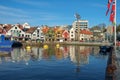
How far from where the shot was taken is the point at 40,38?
497 feet

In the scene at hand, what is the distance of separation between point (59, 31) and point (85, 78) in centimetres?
14181

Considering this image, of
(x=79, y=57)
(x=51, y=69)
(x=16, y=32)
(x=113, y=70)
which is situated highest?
(x=16, y=32)

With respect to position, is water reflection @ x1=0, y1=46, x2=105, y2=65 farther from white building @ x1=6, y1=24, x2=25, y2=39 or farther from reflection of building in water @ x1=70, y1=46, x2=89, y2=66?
white building @ x1=6, y1=24, x2=25, y2=39

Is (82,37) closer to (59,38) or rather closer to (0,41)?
(59,38)

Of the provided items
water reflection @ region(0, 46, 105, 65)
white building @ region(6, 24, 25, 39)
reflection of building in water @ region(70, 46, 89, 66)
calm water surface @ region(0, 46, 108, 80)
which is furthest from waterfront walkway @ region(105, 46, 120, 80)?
white building @ region(6, 24, 25, 39)

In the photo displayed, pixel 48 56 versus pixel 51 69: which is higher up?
pixel 48 56

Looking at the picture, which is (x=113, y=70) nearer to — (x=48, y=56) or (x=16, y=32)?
(x=48, y=56)

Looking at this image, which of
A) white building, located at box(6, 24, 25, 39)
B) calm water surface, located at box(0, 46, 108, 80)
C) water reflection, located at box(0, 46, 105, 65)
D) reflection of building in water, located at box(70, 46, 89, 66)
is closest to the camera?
calm water surface, located at box(0, 46, 108, 80)

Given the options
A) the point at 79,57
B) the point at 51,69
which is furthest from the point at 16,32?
the point at 51,69

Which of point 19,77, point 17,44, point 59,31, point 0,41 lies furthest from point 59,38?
point 19,77

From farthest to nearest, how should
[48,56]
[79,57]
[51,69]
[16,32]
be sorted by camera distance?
[16,32] → [48,56] → [79,57] → [51,69]

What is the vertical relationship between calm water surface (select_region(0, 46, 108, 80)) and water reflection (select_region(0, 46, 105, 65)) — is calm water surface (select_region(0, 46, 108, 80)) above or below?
below

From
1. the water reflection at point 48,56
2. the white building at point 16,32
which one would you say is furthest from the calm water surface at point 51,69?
the white building at point 16,32

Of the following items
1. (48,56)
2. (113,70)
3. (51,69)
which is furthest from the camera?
(48,56)
